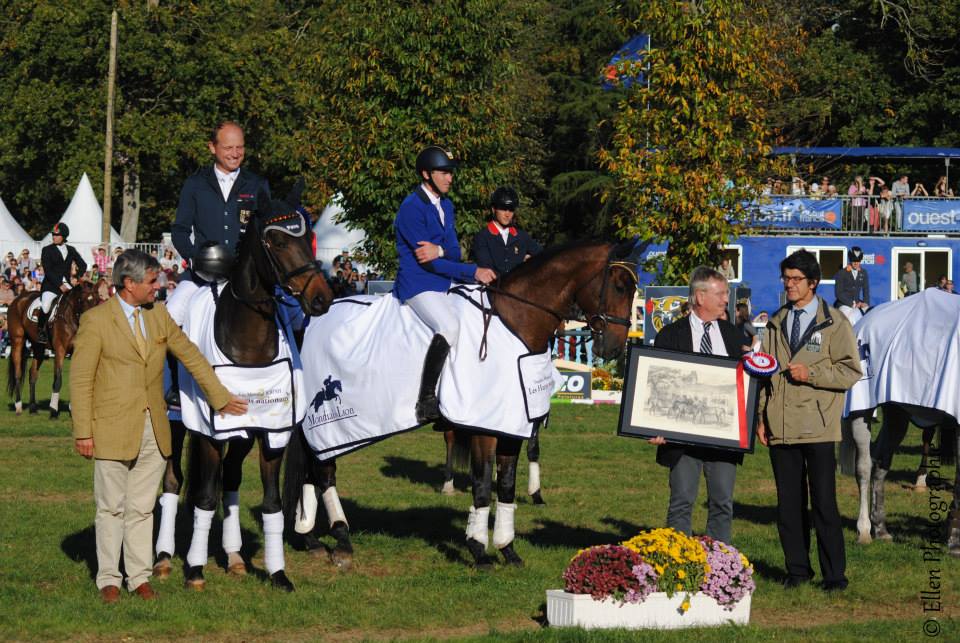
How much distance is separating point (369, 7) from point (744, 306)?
12.1m

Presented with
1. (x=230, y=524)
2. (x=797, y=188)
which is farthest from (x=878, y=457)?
(x=797, y=188)

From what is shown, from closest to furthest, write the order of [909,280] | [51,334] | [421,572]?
[421,572], [51,334], [909,280]

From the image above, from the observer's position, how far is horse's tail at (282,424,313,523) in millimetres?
10953

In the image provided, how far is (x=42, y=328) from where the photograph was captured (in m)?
21.5

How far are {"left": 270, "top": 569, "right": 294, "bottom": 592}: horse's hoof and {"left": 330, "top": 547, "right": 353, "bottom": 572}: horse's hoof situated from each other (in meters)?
0.86

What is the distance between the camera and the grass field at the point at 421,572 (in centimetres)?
838

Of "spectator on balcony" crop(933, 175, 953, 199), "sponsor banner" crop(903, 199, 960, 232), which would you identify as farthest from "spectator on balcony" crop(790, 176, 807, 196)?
"spectator on balcony" crop(933, 175, 953, 199)

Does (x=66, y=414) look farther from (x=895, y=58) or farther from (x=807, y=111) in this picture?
(x=895, y=58)

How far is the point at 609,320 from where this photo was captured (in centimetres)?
1002

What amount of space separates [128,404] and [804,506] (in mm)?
5041

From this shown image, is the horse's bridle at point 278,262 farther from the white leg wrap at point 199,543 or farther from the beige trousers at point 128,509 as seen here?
the white leg wrap at point 199,543

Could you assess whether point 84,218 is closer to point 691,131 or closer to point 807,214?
point 691,131

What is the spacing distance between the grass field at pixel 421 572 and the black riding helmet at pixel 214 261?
2.22m

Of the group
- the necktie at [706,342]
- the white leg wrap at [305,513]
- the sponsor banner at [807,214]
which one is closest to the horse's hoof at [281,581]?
the white leg wrap at [305,513]
